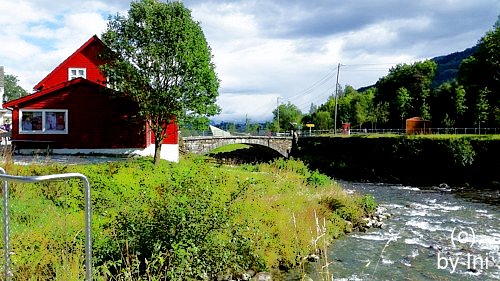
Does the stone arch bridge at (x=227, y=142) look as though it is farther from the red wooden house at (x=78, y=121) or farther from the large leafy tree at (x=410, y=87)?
the large leafy tree at (x=410, y=87)

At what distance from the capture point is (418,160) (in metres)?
39.1

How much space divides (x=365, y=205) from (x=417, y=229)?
2.89 meters

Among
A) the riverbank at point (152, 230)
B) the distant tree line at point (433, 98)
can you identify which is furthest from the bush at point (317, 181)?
the distant tree line at point (433, 98)

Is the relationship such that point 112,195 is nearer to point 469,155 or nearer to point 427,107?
point 469,155

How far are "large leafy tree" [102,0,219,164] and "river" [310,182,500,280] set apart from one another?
11.5m

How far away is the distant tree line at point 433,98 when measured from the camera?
191ft

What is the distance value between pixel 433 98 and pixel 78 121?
191 ft

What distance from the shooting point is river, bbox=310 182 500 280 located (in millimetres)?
12000

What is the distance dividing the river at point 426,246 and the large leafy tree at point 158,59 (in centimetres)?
1151

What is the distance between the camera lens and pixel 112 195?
1370 cm

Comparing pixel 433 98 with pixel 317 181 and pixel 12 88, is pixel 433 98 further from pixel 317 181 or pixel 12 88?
pixel 12 88

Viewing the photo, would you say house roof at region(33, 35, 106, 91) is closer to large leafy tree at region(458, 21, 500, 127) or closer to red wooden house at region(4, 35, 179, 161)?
red wooden house at region(4, 35, 179, 161)

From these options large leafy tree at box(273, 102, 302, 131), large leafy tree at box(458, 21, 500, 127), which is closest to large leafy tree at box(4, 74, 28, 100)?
large leafy tree at box(273, 102, 302, 131)

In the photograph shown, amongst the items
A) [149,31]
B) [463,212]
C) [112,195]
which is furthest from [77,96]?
[463,212]
